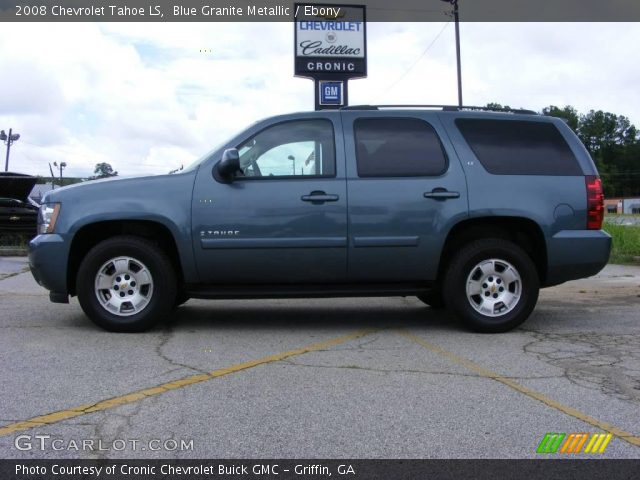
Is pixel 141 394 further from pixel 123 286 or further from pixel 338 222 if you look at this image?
pixel 338 222

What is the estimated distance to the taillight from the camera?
6008 millimetres

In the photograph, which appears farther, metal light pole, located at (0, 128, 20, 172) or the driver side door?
metal light pole, located at (0, 128, 20, 172)

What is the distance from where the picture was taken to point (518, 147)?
242 inches

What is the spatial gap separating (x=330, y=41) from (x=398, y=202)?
436 inches

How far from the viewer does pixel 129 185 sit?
5824 mm

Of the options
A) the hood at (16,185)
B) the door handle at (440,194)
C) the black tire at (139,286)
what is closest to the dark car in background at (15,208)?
the hood at (16,185)

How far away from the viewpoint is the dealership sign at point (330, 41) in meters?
15.7

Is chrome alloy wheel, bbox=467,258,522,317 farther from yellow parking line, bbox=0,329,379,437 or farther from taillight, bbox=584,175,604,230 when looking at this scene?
yellow parking line, bbox=0,329,379,437

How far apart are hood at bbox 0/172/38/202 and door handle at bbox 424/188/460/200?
11.6 m

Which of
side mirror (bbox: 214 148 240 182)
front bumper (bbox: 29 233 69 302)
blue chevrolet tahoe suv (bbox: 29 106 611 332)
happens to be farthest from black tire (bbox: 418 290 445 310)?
front bumper (bbox: 29 233 69 302)

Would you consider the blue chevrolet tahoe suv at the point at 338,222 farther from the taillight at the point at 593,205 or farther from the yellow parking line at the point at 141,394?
the yellow parking line at the point at 141,394
